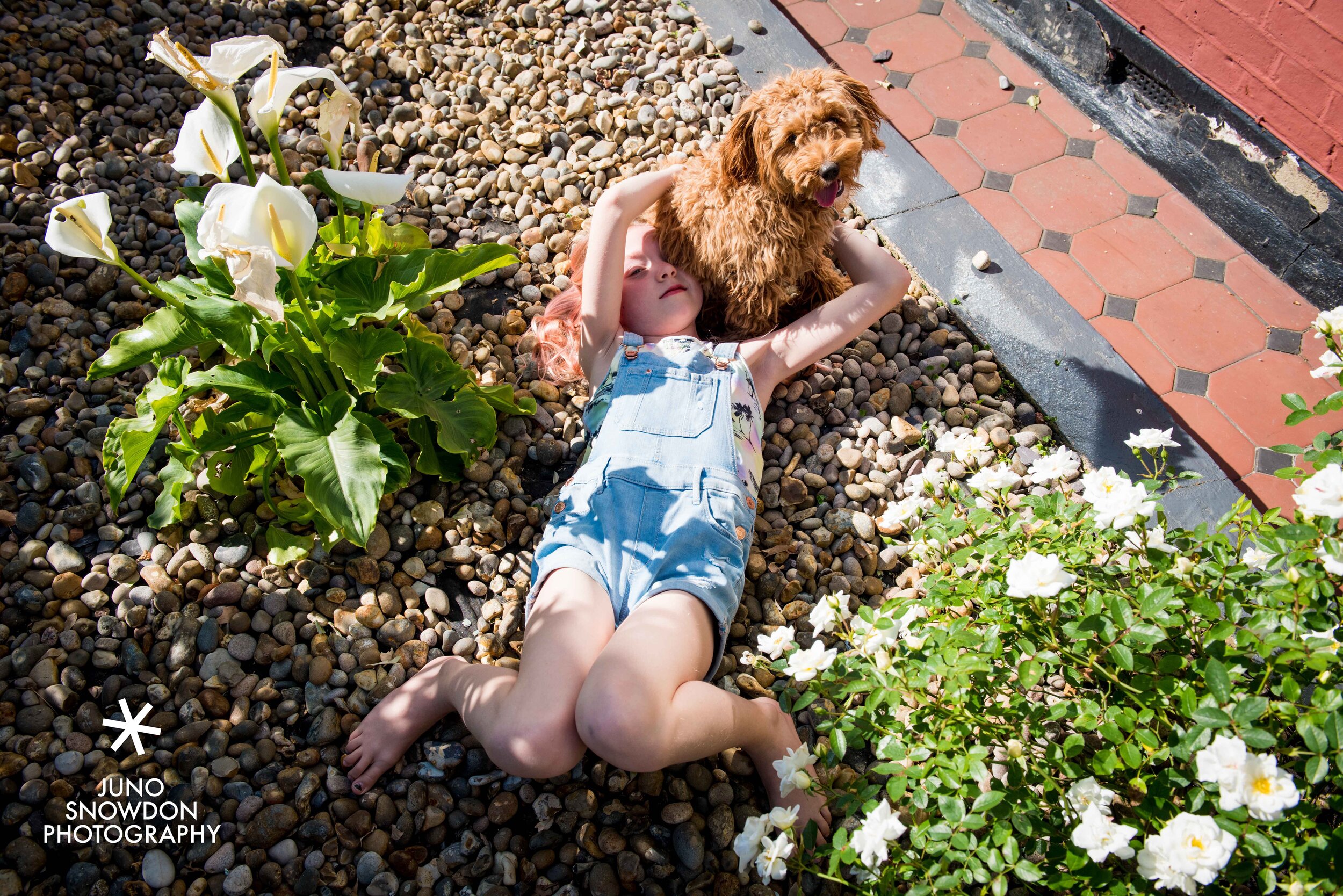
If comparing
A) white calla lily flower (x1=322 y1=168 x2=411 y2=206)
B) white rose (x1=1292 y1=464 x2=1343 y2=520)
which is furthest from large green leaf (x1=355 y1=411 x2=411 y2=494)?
white rose (x1=1292 y1=464 x2=1343 y2=520)

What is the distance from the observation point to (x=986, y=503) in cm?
186

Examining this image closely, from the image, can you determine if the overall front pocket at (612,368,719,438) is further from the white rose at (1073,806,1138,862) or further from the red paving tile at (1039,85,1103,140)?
the red paving tile at (1039,85,1103,140)

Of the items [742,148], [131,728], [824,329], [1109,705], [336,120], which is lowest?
[131,728]

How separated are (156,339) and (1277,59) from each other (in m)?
3.43

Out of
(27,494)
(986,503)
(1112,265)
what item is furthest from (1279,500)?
(27,494)

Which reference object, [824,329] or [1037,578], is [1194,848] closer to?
[1037,578]

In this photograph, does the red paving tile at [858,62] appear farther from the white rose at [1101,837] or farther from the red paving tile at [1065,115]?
the white rose at [1101,837]

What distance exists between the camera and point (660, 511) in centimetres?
209

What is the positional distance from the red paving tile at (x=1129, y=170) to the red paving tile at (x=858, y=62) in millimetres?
876

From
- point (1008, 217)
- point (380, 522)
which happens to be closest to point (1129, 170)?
point (1008, 217)

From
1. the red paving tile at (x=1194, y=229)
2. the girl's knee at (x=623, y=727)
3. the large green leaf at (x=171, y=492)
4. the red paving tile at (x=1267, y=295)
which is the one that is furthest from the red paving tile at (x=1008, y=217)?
the large green leaf at (x=171, y=492)

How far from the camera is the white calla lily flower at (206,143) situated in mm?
1637

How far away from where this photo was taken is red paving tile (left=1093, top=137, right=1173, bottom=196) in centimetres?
314

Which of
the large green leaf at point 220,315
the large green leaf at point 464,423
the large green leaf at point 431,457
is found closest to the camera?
the large green leaf at point 220,315
